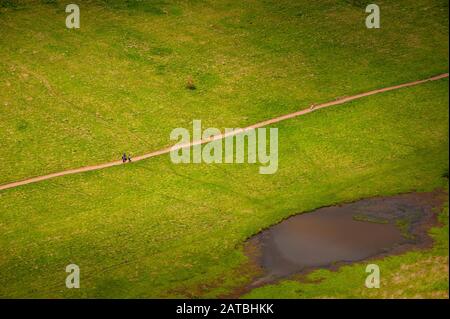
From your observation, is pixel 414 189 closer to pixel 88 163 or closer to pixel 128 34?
pixel 88 163

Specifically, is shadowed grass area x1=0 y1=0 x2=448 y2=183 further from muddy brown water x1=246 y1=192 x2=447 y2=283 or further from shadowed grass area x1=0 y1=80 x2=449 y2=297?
muddy brown water x1=246 y1=192 x2=447 y2=283

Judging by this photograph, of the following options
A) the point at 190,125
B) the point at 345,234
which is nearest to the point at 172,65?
the point at 190,125

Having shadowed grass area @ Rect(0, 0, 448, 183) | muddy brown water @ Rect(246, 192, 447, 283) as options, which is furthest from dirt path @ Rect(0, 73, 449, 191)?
muddy brown water @ Rect(246, 192, 447, 283)

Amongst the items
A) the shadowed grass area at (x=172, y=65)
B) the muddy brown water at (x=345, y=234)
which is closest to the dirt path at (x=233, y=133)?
the shadowed grass area at (x=172, y=65)

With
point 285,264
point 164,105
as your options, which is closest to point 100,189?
point 164,105

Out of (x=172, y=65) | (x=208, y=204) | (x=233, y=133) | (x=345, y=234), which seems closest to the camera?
(x=345, y=234)

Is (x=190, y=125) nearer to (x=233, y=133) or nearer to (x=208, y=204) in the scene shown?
(x=233, y=133)
